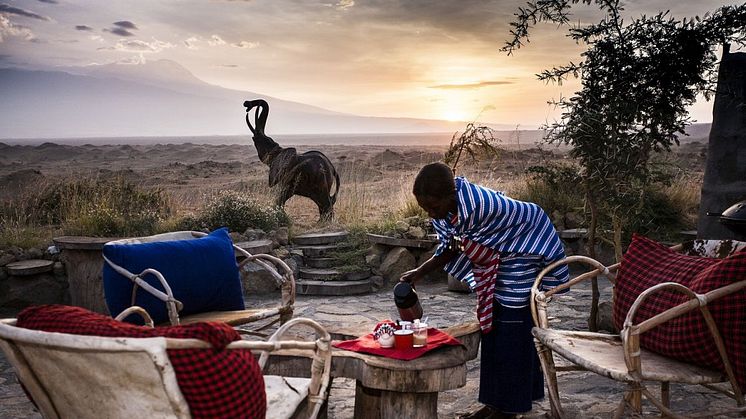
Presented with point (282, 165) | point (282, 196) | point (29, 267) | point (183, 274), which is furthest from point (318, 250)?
point (183, 274)

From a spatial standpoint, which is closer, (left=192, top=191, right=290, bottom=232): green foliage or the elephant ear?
(left=192, top=191, right=290, bottom=232): green foliage

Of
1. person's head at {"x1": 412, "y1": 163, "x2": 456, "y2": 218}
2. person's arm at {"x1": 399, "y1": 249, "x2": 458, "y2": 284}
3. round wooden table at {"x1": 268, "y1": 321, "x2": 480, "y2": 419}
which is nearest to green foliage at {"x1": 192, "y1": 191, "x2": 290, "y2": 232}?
person's arm at {"x1": 399, "y1": 249, "x2": 458, "y2": 284}

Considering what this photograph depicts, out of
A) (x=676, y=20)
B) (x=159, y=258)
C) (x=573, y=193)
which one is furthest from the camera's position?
(x=573, y=193)

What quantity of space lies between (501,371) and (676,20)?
3.74 meters

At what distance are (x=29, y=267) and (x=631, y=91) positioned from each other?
20.4 feet

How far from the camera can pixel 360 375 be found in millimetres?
3291

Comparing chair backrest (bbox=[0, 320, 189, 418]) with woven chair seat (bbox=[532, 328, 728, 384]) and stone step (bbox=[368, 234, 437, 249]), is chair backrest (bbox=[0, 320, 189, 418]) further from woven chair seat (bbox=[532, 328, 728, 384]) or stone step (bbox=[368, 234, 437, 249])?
stone step (bbox=[368, 234, 437, 249])

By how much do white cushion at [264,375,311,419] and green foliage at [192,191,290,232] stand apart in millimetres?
5865

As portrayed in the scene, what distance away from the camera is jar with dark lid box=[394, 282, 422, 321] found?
11.9 ft

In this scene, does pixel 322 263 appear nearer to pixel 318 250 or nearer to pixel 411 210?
pixel 318 250

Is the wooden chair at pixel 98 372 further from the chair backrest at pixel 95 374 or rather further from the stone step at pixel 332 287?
the stone step at pixel 332 287

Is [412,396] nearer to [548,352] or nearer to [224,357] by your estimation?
[548,352]

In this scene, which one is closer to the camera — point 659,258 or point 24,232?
point 659,258

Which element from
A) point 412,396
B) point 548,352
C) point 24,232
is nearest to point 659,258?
point 548,352
